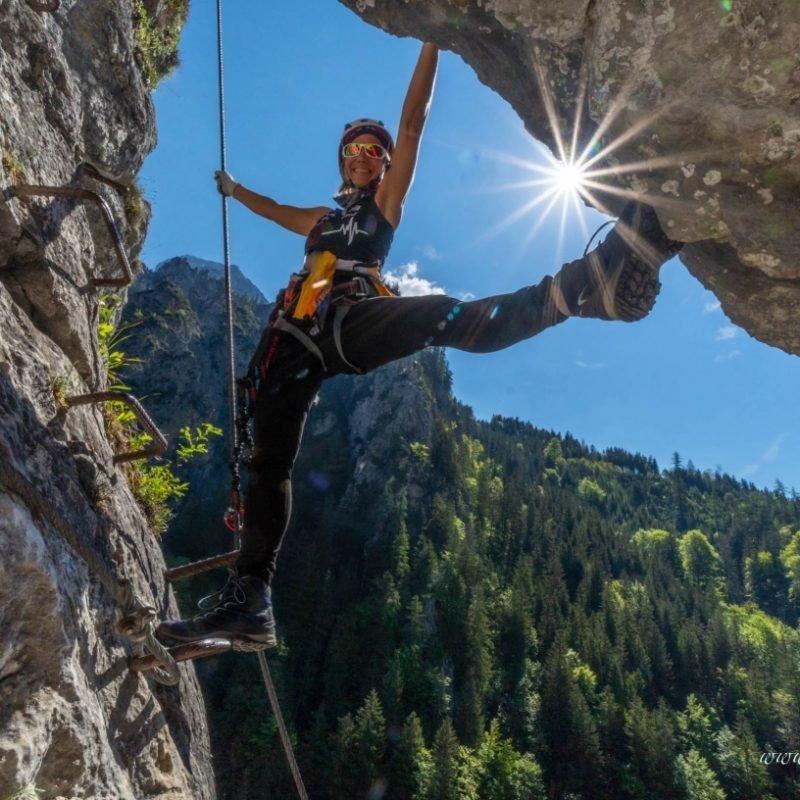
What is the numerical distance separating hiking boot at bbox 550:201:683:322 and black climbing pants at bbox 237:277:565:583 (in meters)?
0.27

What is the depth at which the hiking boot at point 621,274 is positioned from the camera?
295cm

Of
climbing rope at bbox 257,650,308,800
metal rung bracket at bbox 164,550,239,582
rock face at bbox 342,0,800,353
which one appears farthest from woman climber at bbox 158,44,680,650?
climbing rope at bbox 257,650,308,800

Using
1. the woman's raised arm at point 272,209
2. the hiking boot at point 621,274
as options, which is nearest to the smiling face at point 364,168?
the woman's raised arm at point 272,209

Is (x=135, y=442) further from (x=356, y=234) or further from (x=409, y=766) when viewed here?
(x=409, y=766)

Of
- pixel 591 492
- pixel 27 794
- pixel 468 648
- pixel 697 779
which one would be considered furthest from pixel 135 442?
pixel 591 492

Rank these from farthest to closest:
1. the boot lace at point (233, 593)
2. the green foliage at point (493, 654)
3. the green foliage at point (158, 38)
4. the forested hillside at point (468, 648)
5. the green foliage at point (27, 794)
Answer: the green foliage at point (493, 654) < the forested hillside at point (468, 648) < the green foliage at point (158, 38) < the boot lace at point (233, 593) < the green foliage at point (27, 794)

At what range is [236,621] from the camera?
327cm

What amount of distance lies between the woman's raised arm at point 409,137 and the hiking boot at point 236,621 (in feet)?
8.25

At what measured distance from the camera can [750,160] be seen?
2.85 meters

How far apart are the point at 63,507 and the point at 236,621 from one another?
107cm

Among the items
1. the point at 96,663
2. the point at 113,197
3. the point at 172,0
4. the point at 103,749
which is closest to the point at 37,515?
the point at 96,663

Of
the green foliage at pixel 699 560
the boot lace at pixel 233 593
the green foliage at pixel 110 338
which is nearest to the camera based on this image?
the boot lace at pixel 233 593

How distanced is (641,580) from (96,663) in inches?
→ 4469

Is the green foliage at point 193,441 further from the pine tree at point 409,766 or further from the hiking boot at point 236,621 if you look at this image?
the pine tree at point 409,766
